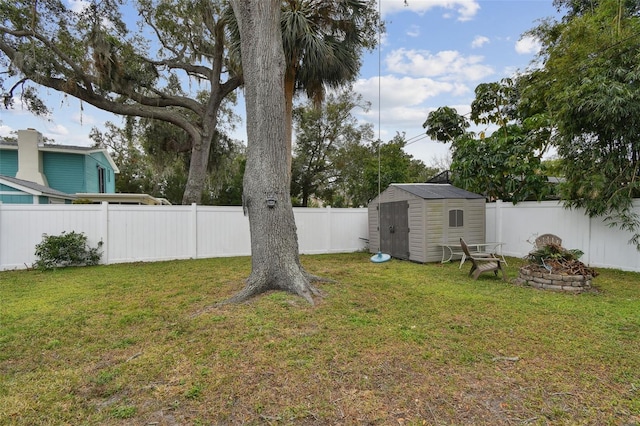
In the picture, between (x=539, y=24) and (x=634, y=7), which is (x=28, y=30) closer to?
(x=539, y=24)

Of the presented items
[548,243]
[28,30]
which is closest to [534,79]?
[548,243]

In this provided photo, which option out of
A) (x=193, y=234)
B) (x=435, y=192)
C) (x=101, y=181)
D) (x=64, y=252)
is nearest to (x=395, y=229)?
(x=435, y=192)

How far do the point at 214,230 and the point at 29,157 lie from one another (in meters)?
9.71

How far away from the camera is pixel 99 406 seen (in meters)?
2.24

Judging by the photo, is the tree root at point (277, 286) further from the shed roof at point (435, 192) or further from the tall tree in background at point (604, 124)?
the tall tree in background at point (604, 124)

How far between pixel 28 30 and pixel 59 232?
6.08 meters

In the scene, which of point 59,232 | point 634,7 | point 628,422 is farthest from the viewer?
point 634,7

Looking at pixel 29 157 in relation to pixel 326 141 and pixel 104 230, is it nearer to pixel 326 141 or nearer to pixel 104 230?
pixel 104 230

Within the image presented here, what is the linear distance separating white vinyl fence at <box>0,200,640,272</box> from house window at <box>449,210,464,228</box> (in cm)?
194

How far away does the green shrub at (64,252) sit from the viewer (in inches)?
298

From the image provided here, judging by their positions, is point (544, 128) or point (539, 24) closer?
point (544, 128)

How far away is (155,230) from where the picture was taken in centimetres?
893

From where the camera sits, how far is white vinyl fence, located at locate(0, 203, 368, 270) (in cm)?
764

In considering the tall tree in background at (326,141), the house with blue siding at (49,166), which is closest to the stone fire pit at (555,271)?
the tall tree in background at (326,141)
